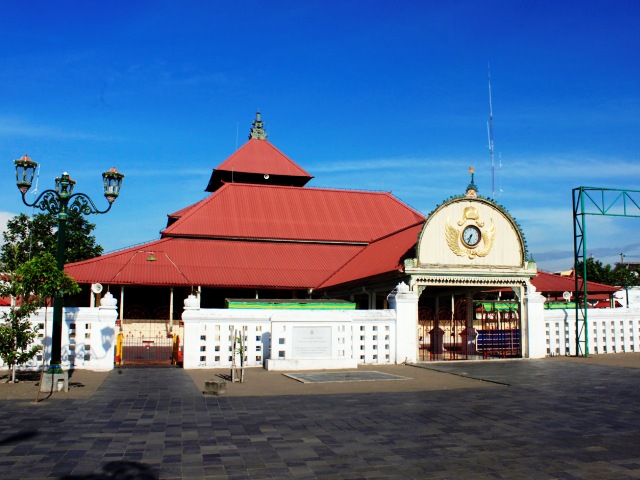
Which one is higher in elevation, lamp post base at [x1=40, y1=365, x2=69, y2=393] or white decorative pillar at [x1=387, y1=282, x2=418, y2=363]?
white decorative pillar at [x1=387, y1=282, x2=418, y2=363]

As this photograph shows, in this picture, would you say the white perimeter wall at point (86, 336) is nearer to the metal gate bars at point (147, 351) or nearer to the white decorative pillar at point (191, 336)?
the metal gate bars at point (147, 351)

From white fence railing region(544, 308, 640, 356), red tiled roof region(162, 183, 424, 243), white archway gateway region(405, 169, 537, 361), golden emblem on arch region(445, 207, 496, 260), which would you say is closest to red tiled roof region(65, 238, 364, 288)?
red tiled roof region(162, 183, 424, 243)

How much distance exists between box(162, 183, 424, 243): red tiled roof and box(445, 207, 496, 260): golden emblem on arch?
12.8 m

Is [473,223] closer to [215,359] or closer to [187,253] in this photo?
[215,359]

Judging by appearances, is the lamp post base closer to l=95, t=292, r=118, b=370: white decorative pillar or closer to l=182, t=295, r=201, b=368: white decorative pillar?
l=95, t=292, r=118, b=370: white decorative pillar

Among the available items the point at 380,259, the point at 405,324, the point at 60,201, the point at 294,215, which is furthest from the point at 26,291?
the point at 294,215

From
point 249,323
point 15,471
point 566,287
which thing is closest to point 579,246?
point 566,287

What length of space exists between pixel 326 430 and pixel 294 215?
26709 millimetres

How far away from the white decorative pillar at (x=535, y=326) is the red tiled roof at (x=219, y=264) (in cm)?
1067

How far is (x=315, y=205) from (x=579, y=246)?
59.0 ft

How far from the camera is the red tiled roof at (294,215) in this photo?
107 ft

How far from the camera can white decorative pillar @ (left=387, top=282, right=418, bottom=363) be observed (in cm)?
1866

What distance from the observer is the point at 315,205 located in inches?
1430

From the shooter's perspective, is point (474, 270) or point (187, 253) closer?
point (474, 270)
